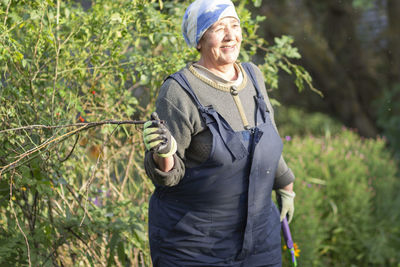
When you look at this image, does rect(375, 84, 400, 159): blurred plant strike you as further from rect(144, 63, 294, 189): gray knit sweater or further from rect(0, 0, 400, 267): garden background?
rect(144, 63, 294, 189): gray knit sweater

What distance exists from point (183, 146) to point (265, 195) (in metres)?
0.47

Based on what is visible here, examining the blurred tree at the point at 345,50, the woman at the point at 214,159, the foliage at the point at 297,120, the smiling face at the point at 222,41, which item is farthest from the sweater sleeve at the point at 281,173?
the foliage at the point at 297,120

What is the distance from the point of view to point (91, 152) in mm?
3975

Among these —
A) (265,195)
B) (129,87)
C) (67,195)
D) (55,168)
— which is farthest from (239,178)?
(129,87)

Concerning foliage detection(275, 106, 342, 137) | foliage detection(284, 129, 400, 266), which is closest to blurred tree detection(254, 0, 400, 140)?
foliage detection(275, 106, 342, 137)

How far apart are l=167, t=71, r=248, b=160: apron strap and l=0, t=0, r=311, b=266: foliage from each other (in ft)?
1.92

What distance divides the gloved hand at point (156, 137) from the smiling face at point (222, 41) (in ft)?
1.65

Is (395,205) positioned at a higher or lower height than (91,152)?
lower

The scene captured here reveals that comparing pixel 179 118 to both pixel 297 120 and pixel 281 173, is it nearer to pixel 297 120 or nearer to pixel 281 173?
pixel 281 173

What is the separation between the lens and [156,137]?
194cm

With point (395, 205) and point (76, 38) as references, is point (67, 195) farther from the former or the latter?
point (395, 205)

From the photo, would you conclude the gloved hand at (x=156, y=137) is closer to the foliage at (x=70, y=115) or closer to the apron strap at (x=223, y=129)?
the apron strap at (x=223, y=129)

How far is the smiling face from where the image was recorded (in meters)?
2.31

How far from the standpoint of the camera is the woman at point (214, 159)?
2.23 m
